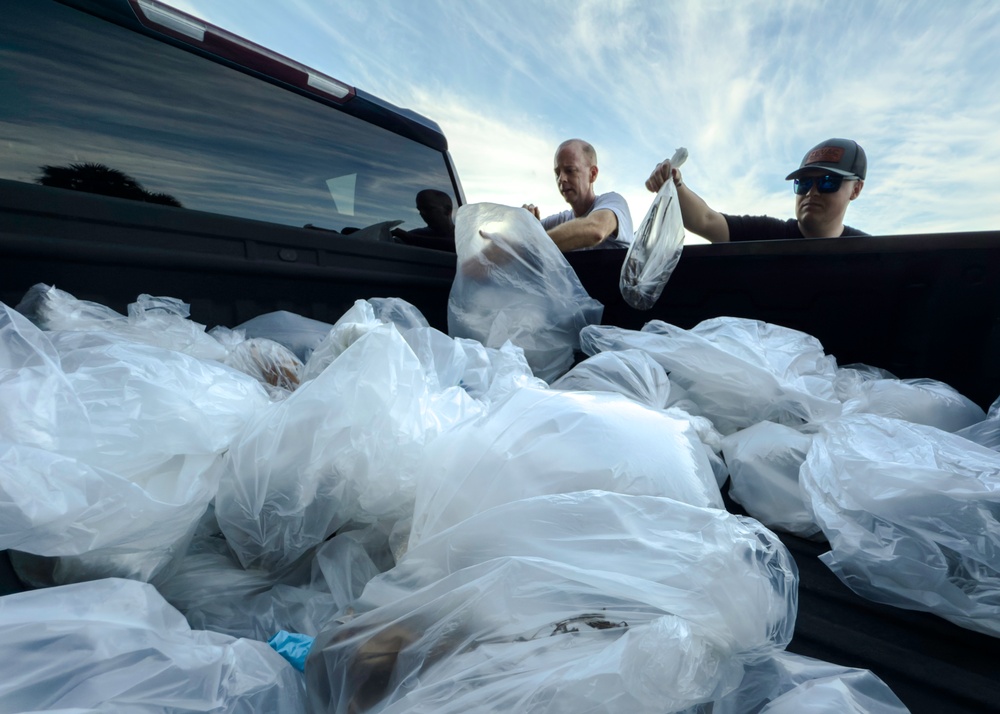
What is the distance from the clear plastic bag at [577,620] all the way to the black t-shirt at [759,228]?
81.3 inches

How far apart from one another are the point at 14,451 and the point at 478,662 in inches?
22.4

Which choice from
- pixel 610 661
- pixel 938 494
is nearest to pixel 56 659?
pixel 610 661

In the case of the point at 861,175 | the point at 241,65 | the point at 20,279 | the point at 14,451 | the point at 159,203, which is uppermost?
the point at 861,175

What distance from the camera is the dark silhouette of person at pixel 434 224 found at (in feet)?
6.54

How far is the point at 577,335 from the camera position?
1875 millimetres

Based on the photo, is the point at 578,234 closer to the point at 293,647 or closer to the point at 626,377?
the point at 626,377

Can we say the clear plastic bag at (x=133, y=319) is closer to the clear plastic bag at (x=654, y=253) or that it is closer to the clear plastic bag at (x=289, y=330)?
the clear plastic bag at (x=289, y=330)

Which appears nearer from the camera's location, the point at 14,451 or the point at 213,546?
the point at 14,451

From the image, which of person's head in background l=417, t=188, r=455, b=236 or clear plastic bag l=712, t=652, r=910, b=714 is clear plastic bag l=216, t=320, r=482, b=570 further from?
person's head in background l=417, t=188, r=455, b=236

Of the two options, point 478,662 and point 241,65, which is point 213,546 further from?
point 241,65

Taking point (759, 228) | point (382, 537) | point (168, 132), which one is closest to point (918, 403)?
point (382, 537)

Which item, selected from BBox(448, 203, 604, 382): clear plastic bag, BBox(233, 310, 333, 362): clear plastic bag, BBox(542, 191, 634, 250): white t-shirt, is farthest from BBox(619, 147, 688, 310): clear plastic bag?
BBox(233, 310, 333, 362): clear plastic bag

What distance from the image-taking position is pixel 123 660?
0.55 meters

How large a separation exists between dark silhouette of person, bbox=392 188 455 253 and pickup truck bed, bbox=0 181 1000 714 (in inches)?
3.4
